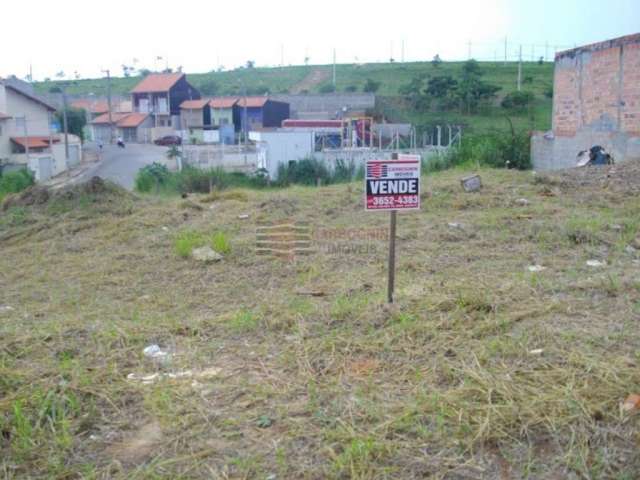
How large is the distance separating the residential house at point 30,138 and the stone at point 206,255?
85.4ft

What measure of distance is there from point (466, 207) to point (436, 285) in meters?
4.11

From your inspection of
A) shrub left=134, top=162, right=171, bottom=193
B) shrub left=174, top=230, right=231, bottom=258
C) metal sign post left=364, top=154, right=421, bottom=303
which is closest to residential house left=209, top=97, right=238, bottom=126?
shrub left=134, top=162, right=171, bottom=193

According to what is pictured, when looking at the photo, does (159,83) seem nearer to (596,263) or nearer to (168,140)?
(168,140)

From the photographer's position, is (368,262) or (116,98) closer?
(368,262)

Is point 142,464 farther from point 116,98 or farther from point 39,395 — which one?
point 116,98

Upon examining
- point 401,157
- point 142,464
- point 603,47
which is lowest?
point 142,464

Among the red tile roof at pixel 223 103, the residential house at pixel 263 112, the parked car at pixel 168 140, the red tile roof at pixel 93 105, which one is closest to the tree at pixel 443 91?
the residential house at pixel 263 112

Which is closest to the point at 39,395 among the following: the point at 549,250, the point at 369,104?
the point at 549,250

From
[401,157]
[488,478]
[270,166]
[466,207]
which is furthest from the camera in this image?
[270,166]

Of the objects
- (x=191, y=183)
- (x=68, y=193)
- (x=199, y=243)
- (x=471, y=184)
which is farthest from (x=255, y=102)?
(x=199, y=243)

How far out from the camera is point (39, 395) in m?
2.85

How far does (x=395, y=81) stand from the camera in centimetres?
5800

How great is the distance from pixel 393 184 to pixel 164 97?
185ft

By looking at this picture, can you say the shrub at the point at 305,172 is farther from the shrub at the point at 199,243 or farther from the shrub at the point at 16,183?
the shrub at the point at 199,243
